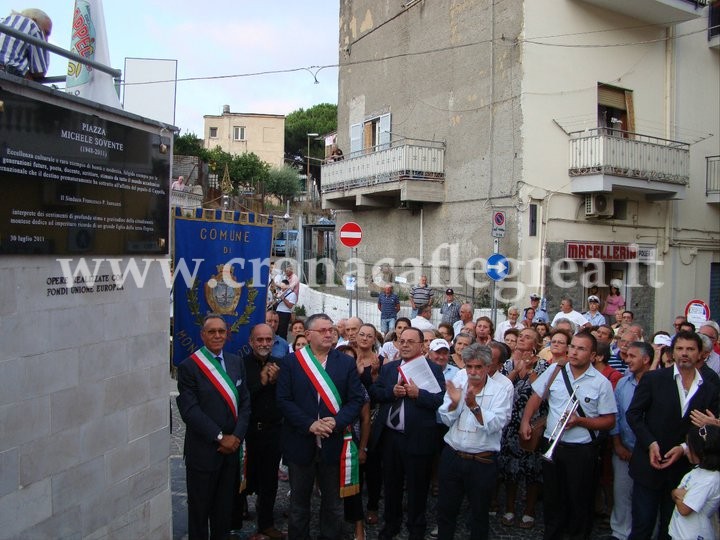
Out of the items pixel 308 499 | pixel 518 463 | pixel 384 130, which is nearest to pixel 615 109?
pixel 384 130

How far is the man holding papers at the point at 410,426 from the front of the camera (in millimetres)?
4922

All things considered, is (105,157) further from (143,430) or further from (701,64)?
(701,64)

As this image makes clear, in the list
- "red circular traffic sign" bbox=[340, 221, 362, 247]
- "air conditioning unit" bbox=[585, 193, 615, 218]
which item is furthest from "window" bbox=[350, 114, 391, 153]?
"red circular traffic sign" bbox=[340, 221, 362, 247]

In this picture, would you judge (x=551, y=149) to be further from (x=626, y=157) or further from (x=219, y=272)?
(x=219, y=272)

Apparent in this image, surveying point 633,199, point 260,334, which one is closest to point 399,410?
point 260,334

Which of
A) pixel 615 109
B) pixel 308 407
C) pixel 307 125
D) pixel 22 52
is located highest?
pixel 307 125

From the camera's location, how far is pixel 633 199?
52.0 ft

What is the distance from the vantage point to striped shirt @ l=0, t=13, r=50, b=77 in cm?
Answer: 334

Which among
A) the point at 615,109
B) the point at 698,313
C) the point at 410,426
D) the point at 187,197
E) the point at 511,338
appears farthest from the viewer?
the point at 187,197

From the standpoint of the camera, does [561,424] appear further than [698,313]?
No

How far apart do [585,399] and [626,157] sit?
444 inches

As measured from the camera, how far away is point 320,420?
177 inches

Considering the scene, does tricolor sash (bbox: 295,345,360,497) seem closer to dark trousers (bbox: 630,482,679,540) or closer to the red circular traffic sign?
dark trousers (bbox: 630,482,679,540)

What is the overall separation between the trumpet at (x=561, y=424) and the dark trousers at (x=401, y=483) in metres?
0.95
